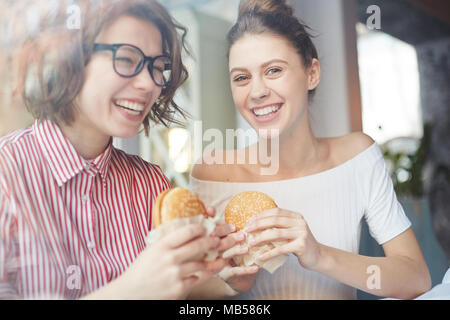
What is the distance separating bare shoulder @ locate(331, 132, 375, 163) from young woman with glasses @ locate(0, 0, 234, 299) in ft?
→ 1.41

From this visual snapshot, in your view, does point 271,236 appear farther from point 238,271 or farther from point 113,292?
point 113,292

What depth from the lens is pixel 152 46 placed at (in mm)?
952

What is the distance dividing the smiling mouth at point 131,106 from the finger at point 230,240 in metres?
0.35

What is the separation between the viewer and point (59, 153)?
2.99ft

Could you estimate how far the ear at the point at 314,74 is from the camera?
1.12 metres

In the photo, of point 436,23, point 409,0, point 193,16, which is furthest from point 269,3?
point 436,23

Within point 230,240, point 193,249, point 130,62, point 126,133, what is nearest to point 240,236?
point 230,240

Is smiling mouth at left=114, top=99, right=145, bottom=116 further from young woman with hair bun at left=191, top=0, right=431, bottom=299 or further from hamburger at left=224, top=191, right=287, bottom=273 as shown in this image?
hamburger at left=224, top=191, right=287, bottom=273

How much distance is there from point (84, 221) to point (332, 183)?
643 millimetres

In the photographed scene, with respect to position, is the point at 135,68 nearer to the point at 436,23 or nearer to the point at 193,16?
the point at 193,16

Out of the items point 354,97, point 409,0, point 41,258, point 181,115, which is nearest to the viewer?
point 41,258

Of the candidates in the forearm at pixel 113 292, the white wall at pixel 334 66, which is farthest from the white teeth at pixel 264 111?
the forearm at pixel 113 292

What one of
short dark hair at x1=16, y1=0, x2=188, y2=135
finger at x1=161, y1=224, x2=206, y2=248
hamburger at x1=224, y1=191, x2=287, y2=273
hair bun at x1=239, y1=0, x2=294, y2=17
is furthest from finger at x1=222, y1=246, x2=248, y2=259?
hair bun at x1=239, y1=0, x2=294, y2=17

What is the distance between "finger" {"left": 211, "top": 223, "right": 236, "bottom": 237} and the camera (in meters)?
0.91
